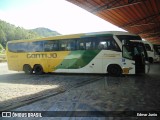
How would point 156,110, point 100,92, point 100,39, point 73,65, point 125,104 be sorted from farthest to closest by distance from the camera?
1. point 73,65
2. point 100,39
3. point 100,92
4. point 125,104
5. point 156,110

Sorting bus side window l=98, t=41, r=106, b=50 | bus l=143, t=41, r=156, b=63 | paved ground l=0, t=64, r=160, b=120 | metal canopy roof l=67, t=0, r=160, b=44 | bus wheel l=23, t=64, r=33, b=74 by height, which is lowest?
paved ground l=0, t=64, r=160, b=120

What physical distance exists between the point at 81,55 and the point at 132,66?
3.60 m

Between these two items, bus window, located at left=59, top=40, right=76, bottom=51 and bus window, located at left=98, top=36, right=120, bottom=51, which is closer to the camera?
bus window, located at left=98, top=36, right=120, bottom=51

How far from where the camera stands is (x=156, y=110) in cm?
593

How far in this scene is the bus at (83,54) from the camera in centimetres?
1277

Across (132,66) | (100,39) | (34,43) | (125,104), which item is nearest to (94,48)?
(100,39)

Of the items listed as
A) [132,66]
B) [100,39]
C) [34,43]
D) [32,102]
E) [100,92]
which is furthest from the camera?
[34,43]

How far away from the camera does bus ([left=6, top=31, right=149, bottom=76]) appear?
Result: 12.8m

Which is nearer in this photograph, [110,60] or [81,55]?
[110,60]

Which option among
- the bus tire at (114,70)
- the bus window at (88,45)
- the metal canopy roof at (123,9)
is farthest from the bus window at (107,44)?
the metal canopy roof at (123,9)

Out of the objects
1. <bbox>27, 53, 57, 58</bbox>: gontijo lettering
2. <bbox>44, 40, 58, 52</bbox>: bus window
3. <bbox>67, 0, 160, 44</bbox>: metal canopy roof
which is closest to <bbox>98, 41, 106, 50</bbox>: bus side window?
<bbox>44, 40, 58, 52</bbox>: bus window

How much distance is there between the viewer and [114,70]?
1325cm

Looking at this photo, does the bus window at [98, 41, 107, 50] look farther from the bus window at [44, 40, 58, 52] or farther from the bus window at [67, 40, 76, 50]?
the bus window at [44, 40, 58, 52]

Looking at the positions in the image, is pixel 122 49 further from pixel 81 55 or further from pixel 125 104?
pixel 125 104
